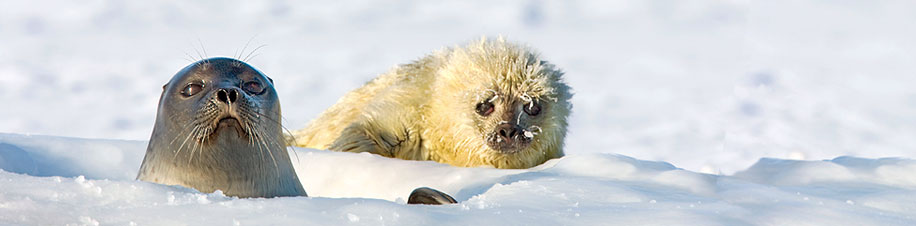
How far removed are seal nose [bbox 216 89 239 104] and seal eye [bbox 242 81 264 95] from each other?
23cm

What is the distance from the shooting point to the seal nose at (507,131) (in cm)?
583

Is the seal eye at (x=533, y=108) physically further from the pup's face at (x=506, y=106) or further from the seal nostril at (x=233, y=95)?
the seal nostril at (x=233, y=95)

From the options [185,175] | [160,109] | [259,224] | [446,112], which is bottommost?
[259,224]

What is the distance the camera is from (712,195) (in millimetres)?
3645

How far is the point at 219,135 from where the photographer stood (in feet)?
13.0

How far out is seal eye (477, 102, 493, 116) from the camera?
6.00 meters

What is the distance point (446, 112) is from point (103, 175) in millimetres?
2165

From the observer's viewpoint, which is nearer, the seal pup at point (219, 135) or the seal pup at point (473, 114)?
the seal pup at point (219, 135)

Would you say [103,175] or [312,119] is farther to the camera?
[312,119]

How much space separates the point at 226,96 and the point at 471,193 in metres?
1.39

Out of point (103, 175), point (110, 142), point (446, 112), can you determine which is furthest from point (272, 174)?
point (446, 112)

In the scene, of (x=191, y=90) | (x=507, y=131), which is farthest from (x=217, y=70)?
(x=507, y=131)

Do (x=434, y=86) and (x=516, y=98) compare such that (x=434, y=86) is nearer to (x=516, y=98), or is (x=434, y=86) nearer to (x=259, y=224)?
(x=516, y=98)

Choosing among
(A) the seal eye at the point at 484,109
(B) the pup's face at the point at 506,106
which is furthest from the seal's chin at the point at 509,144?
(A) the seal eye at the point at 484,109
